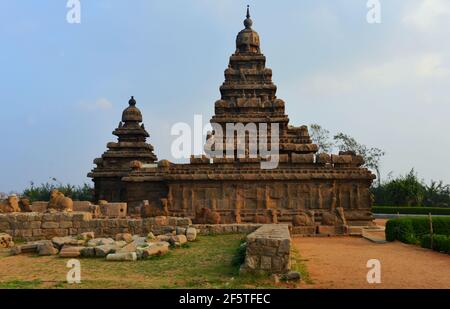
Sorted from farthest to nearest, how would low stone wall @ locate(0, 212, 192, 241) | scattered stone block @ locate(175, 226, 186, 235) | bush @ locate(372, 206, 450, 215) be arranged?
1. bush @ locate(372, 206, 450, 215)
2. low stone wall @ locate(0, 212, 192, 241)
3. scattered stone block @ locate(175, 226, 186, 235)

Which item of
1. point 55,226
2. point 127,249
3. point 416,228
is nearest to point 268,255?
point 127,249

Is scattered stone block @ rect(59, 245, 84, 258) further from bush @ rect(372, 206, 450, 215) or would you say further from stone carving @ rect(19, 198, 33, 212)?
bush @ rect(372, 206, 450, 215)

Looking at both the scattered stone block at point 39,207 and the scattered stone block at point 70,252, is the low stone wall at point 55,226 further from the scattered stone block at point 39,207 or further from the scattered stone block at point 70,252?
the scattered stone block at point 39,207

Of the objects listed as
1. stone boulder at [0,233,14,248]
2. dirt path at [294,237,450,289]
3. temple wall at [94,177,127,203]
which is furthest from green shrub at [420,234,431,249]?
temple wall at [94,177,127,203]

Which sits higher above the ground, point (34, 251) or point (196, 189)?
point (196, 189)

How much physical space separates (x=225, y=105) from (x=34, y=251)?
22.9m

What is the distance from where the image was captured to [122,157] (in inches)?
1393

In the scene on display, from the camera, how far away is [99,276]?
27.7 feet

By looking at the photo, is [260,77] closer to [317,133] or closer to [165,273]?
[317,133]

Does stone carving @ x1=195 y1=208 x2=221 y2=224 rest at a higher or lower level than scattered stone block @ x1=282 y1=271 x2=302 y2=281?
higher

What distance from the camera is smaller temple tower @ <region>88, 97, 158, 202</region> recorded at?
111 ft

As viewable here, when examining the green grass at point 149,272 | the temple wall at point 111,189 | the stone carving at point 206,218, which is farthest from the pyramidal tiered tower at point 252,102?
the green grass at point 149,272

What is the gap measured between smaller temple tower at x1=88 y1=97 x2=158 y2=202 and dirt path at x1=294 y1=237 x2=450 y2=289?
21000mm

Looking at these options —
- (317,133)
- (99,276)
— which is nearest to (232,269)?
(99,276)
